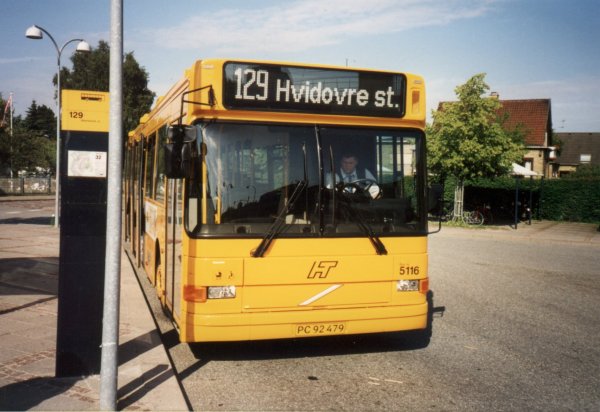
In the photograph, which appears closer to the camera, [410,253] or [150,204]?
[410,253]

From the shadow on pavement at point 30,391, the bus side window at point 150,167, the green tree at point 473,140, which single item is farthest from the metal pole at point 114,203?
the green tree at point 473,140

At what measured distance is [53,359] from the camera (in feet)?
17.5

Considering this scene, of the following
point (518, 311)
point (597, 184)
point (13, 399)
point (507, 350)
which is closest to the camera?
point (13, 399)

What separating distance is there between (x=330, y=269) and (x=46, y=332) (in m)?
3.23

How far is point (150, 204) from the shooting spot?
8.84 meters

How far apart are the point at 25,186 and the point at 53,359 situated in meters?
52.0

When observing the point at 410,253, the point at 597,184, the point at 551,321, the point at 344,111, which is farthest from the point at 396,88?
the point at 597,184

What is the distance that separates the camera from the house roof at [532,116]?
49.2 metres

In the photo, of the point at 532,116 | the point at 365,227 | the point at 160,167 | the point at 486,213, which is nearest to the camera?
the point at 365,227

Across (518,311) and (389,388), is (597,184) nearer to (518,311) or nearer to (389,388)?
(518,311)

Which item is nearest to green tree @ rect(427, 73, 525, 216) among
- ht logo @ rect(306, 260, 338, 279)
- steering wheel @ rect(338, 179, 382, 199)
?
steering wheel @ rect(338, 179, 382, 199)

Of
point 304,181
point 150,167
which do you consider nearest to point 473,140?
point 150,167

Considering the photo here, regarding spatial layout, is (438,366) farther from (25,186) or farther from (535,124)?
(25,186)

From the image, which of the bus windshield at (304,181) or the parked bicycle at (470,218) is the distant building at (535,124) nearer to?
the parked bicycle at (470,218)
